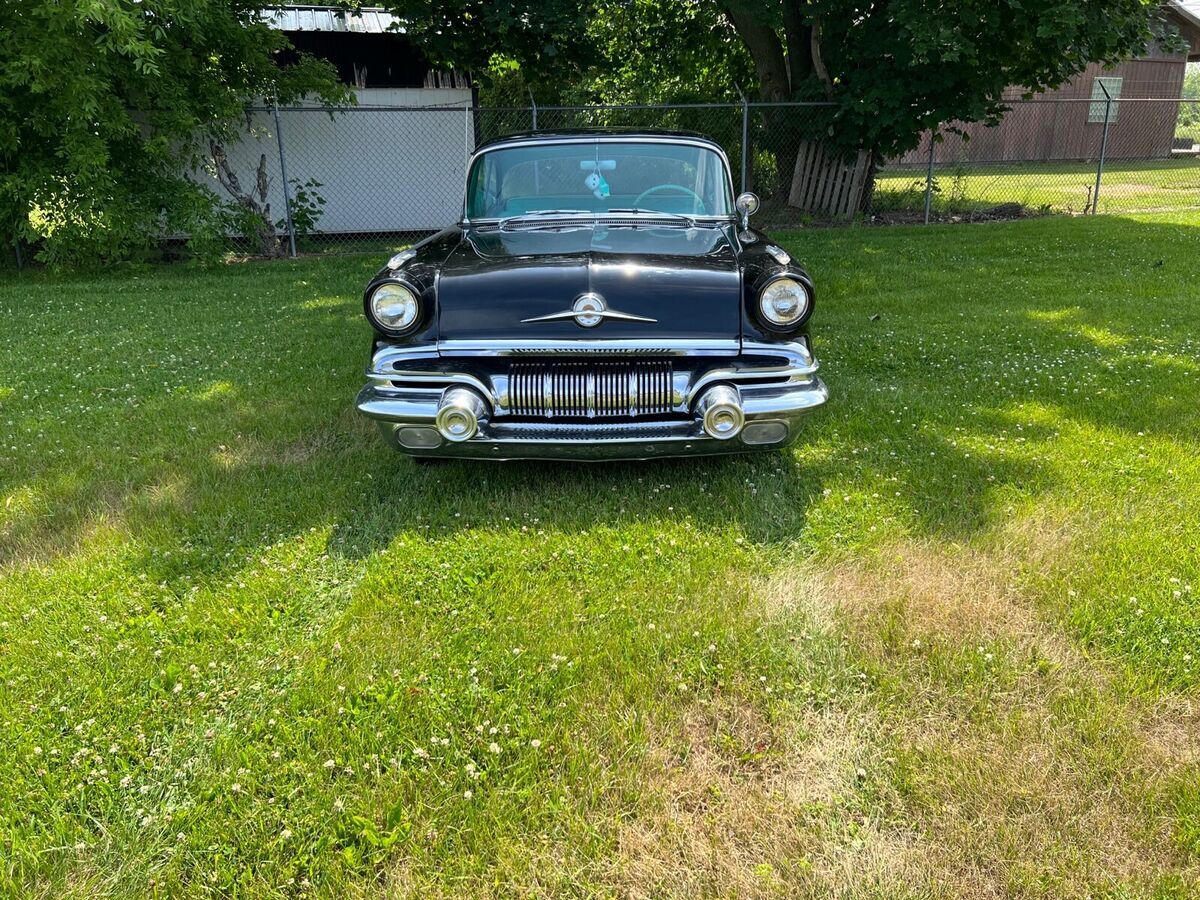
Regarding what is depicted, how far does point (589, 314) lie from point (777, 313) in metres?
0.82

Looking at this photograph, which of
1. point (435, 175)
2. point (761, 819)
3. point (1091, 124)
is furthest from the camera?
point (1091, 124)

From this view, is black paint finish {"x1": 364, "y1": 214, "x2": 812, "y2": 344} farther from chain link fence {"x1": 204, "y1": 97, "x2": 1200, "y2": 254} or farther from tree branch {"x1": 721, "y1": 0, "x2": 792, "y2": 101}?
tree branch {"x1": 721, "y1": 0, "x2": 792, "y2": 101}

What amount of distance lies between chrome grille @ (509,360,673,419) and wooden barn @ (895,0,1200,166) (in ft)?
79.7

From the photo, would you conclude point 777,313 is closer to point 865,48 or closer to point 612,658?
point 612,658

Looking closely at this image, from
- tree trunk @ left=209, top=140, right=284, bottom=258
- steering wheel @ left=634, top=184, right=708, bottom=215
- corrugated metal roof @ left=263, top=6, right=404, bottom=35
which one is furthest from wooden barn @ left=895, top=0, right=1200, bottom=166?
steering wheel @ left=634, top=184, right=708, bottom=215

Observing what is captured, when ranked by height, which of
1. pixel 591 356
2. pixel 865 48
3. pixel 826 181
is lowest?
pixel 591 356

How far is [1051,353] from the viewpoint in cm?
579

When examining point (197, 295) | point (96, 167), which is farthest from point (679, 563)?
point (96, 167)

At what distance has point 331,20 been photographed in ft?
44.1

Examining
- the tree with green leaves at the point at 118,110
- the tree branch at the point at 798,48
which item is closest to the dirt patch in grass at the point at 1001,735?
the tree with green leaves at the point at 118,110

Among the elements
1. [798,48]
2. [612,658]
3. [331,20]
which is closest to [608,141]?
[612,658]

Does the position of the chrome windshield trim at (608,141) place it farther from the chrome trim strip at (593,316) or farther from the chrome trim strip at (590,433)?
the chrome trim strip at (590,433)

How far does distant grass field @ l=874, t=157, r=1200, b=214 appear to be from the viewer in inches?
553

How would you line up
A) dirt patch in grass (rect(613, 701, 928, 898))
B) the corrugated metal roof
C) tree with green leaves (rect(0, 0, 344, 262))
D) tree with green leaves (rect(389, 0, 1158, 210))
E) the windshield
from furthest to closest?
1. the corrugated metal roof
2. tree with green leaves (rect(389, 0, 1158, 210))
3. tree with green leaves (rect(0, 0, 344, 262))
4. the windshield
5. dirt patch in grass (rect(613, 701, 928, 898))
